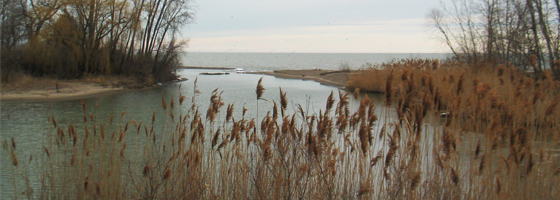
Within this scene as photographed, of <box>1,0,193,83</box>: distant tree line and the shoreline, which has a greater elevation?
<box>1,0,193,83</box>: distant tree line

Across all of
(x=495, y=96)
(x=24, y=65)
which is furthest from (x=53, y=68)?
(x=495, y=96)

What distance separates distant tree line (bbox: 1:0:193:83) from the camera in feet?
76.5

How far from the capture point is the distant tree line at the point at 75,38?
2333cm

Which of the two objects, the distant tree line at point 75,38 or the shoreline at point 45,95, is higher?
the distant tree line at point 75,38

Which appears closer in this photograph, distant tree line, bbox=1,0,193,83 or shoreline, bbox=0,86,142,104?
shoreline, bbox=0,86,142,104

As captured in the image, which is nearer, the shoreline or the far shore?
the shoreline

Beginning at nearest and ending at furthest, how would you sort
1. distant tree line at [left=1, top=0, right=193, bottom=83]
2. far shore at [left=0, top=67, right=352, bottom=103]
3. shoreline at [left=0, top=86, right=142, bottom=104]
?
shoreline at [left=0, top=86, right=142, bottom=104]
far shore at [left=0, top=67, right=352, bottom=103]
distant tree line at [left=1, top=0, right=193, bottom=83]

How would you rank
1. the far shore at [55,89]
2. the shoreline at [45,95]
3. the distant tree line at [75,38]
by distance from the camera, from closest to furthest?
the shoreline at [45,95] < the far shore at [55,89] < the distant tree line at [75,38]

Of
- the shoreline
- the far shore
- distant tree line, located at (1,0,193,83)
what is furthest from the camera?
distant tree line, located at (1,0,193,83)

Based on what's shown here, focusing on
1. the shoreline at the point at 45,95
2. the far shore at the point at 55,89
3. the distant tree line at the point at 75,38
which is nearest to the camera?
the shoreline at the point at 45,95

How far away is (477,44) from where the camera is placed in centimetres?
1958

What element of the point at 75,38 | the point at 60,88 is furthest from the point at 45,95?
the point at 75,38

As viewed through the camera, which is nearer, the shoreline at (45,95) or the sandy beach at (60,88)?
the shoreline at (45,95)

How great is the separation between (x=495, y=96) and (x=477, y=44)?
675 inches
